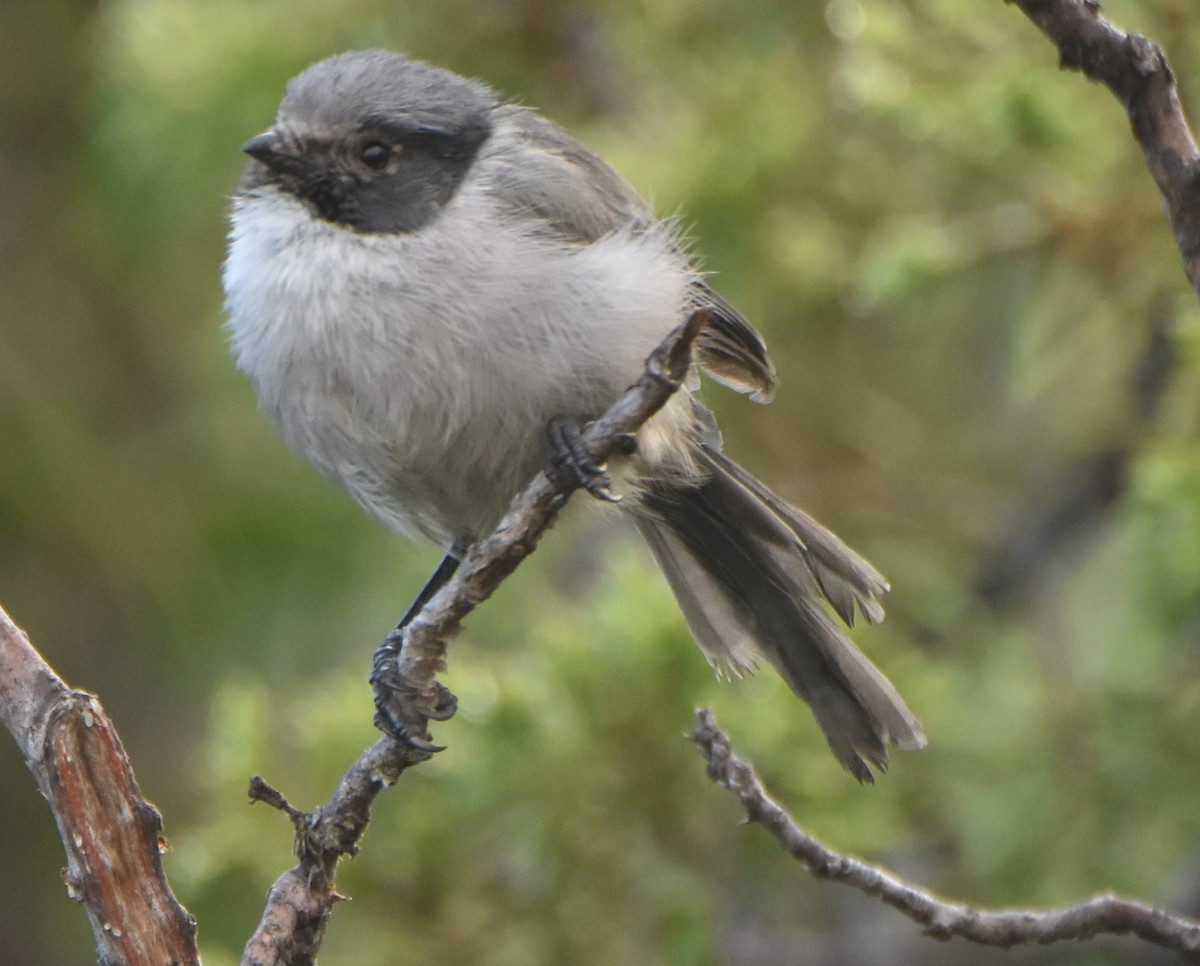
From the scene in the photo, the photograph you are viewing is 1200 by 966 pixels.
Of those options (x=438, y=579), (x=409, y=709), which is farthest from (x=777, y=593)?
(x=409, y=709)

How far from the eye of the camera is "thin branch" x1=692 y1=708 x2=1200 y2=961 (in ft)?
8.29

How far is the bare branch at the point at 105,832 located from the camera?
232 cm

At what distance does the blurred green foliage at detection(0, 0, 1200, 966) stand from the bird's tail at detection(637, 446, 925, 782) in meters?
0.22

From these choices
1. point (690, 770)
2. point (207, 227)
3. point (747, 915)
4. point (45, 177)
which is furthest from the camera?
point (45, 177)

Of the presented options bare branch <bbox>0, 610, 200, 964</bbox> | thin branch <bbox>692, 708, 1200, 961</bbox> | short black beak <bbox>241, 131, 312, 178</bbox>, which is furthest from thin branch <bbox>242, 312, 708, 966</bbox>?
short black beak <bbox>241, 131, 312, 178</bbox>

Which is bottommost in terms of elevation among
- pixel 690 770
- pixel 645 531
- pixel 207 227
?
pixel 207 227

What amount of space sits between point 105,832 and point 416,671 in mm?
689

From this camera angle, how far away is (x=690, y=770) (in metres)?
4.63

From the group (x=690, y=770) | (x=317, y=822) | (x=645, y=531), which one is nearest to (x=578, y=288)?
(x=645, y=531)

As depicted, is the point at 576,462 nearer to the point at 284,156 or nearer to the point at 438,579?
the point at 284,156

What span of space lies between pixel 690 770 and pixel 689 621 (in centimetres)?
91

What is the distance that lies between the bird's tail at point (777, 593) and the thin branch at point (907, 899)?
2.53 feet

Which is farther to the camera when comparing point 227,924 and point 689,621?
point 227,924

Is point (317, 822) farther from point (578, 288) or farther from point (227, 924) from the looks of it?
point (227, 924)
